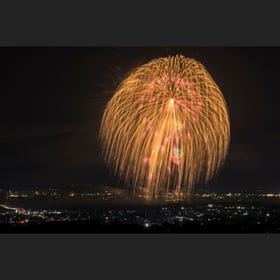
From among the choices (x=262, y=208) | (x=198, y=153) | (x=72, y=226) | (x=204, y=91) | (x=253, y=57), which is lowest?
(x=72, y=226)

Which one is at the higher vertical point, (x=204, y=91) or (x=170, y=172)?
(x=204, y=91)

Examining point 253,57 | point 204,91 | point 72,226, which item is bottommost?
point 72,226

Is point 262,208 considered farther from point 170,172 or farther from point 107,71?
point 107,71

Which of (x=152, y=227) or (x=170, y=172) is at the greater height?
(x=170, y=172)

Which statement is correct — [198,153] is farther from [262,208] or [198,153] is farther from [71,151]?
[71,151]

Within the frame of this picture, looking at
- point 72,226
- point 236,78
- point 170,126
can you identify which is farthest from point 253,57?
point 72,226

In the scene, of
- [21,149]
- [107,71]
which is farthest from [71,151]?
[107,71]
